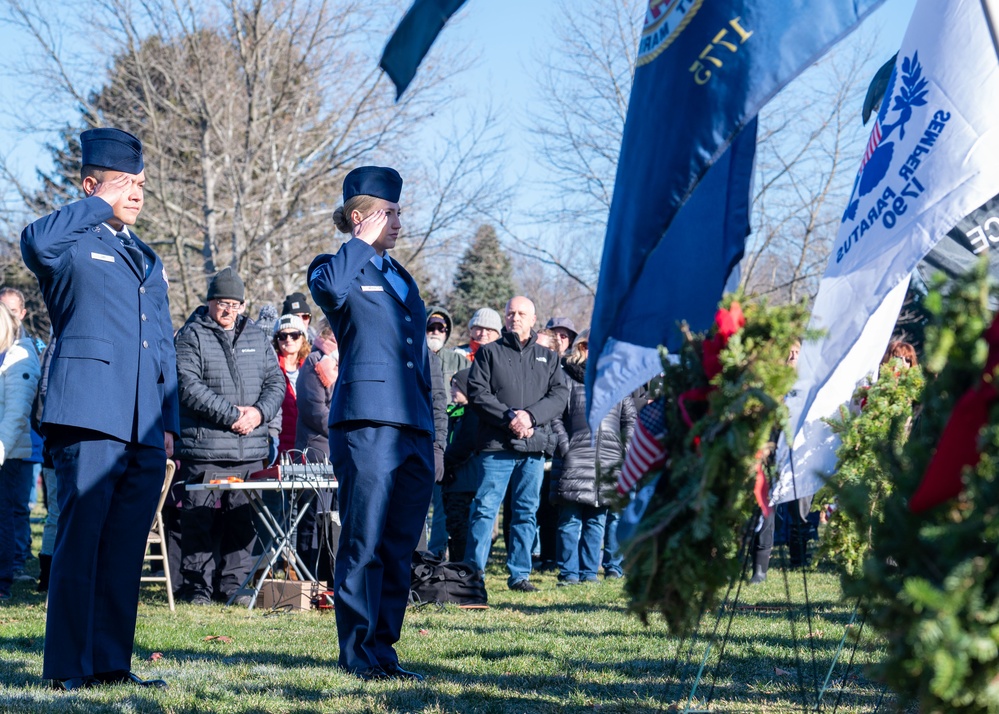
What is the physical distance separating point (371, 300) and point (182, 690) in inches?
78.4

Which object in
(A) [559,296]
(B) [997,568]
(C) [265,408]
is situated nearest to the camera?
(B) [997,568]

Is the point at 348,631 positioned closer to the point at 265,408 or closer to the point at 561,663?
the point at 561,663

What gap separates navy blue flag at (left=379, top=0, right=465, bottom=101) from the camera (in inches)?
185

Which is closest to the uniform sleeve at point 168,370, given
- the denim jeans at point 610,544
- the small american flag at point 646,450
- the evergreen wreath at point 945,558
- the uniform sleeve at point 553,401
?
the small american flag at point 646,450

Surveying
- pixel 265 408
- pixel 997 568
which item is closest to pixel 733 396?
pixel 997 568

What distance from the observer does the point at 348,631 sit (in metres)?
5.11

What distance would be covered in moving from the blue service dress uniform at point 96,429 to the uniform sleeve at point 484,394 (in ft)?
14.6

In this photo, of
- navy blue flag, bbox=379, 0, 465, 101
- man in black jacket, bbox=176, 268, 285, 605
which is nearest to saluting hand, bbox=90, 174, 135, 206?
navy blue flag, bbox=379, 0, 465, 101

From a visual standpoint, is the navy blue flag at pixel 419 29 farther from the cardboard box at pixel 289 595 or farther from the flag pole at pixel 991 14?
the cardboard box at pixel 289 595

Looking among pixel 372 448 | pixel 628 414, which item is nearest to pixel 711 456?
pixel 372 448

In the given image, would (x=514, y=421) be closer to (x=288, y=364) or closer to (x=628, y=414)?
(x=628, y=414)

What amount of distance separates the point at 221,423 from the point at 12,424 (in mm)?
1512

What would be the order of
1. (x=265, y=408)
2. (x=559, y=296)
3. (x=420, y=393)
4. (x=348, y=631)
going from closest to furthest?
(x=348, y=631)
(x=420, y=393)
(x=265, y=408)
(x=559, y=296)

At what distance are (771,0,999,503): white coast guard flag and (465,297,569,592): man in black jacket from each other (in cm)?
462
